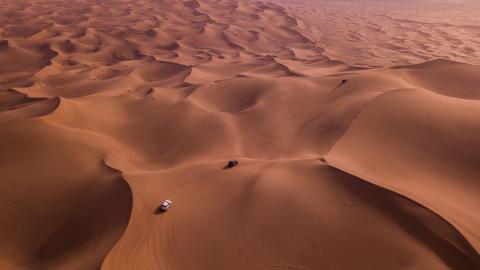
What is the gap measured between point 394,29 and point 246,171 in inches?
914

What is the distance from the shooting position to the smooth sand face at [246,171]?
5.37 meters

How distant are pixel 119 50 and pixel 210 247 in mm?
17613

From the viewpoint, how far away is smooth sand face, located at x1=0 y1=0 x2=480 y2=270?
17.6 ft

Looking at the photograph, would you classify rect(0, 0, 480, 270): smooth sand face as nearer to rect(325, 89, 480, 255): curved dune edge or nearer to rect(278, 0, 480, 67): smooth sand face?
rect(325, 89, 480, 255): curved dune edge

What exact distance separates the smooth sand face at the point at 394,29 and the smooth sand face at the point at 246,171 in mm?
6961

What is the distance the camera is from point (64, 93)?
13664mm

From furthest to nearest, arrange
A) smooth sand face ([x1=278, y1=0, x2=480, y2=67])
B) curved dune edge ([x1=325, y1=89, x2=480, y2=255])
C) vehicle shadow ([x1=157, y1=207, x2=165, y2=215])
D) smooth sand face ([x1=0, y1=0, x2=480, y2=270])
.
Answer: smooth sand face ([x1=278, y1=0, x2=480, y2=67])
vehicle shadow ([x1=157, y1=207, x2=165, y2=215])
curved dune edge ([x1=325, y1=89, x2=480, y2=255])
smooth sand face ([x1=0, y1=0, x2=480, y2=270])

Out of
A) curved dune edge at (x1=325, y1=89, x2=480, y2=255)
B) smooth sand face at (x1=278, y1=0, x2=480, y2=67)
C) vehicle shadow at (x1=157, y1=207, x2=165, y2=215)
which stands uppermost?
curved dune edge at (x1=325, y1=89, x2=480, y2=255)

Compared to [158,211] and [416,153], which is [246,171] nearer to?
[158,211]

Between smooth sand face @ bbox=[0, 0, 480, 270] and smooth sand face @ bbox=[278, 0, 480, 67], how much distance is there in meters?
6.96

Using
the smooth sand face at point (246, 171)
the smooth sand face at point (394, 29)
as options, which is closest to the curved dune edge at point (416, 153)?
the smooth sand face at point (246, 171)

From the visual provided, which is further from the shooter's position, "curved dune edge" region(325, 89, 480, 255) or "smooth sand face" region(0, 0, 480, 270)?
"curved dune edge" region(325, 89, 480, 255)

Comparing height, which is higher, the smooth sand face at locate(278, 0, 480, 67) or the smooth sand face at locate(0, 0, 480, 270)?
the smooth sand face at locate(0, 0, 480, 270)

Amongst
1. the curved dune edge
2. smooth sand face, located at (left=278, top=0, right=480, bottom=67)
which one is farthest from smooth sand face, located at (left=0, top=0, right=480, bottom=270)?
smooth sand face, located at (left=278, top=0, right=480, bottom=67)
